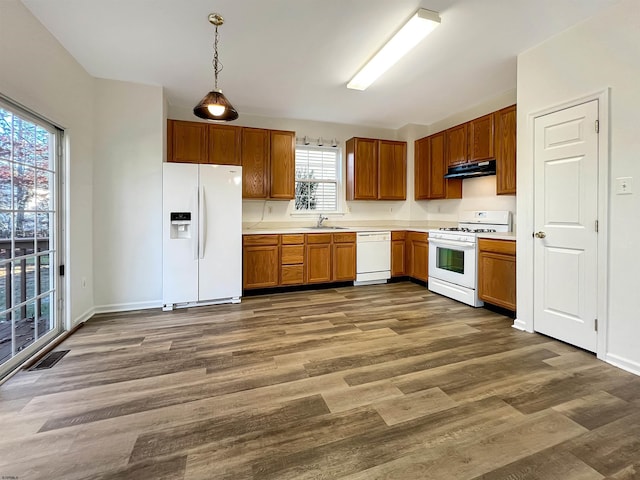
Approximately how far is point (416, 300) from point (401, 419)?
2483 millimetres

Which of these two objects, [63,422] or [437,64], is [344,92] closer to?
[437,64]

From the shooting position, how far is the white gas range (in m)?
3.69

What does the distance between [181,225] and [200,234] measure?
10.1 inches

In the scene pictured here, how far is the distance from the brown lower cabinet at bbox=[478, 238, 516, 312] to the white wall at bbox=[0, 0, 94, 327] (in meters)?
4.41

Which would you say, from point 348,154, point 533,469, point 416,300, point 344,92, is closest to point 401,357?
point 533,469

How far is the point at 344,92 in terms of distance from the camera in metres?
3.87

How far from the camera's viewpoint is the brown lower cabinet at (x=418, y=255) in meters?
4.61

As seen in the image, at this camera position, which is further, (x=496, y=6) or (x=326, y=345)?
(x=326, y=345)

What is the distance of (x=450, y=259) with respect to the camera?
13.5 feet

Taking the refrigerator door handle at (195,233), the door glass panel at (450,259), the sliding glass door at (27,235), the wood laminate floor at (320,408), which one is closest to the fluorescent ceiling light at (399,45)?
the refrigerator door handle at (195,233)

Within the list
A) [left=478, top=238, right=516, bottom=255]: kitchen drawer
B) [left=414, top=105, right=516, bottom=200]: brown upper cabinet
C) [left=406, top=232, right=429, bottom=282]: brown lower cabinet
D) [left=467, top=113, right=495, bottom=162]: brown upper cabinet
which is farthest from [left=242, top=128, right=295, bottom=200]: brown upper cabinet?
[left=478, top=238, right=516, bottom=255]: kitchen drawer

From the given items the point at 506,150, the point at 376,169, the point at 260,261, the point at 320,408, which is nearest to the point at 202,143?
the point at 260,261

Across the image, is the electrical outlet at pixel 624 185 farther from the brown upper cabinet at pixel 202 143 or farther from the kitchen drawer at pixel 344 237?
the brown upper cabinet at pixel 202 143

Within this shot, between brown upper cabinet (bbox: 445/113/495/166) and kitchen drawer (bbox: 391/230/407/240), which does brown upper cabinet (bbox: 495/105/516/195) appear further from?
kitchen drawer (bbox: 391/230/407/240)
